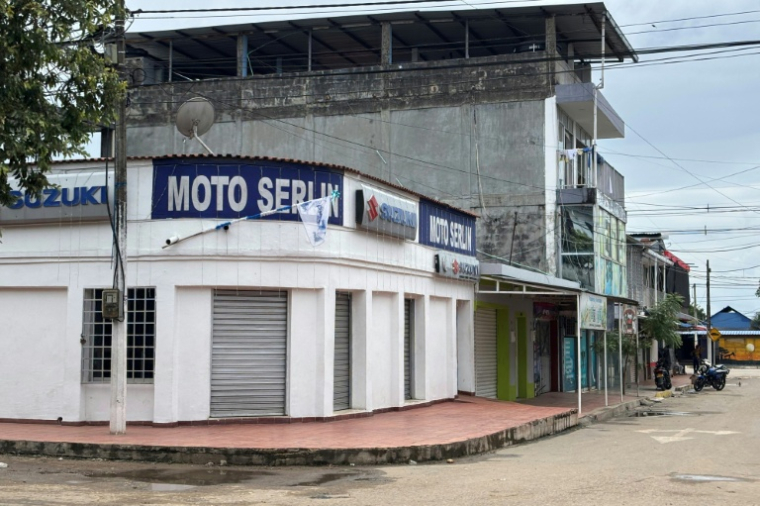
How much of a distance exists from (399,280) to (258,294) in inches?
168

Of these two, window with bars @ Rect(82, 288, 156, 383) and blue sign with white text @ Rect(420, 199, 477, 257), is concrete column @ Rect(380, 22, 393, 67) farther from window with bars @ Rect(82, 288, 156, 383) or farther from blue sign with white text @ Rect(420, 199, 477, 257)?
window with bars @ Rect(82, 288, 156, 383)

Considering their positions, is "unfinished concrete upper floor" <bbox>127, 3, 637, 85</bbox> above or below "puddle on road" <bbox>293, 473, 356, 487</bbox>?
above

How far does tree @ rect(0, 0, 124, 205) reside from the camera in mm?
11023

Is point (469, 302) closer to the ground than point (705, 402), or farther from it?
farther from it

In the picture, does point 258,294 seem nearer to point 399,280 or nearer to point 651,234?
point 399,280

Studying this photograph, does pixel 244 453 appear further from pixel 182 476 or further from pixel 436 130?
pixel 436 130

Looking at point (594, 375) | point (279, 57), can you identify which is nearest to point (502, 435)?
point (594, 375)

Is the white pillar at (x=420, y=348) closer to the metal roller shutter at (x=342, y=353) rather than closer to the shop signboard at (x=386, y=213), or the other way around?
the shop signboard at (x=386, y=213)

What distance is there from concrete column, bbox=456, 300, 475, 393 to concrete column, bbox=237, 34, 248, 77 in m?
13.9

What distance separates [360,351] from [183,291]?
4119mm

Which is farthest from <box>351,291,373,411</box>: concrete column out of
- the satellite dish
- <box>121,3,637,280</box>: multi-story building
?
<box>121,3,637,280</box>: multi-story building

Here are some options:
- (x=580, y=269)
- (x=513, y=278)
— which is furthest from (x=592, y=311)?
(x=580, y=269)

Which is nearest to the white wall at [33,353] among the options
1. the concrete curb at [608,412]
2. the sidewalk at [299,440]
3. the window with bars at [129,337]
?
the window with bars at [129,337]

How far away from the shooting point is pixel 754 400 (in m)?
32.0
